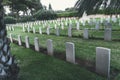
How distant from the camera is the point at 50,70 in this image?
6.04m

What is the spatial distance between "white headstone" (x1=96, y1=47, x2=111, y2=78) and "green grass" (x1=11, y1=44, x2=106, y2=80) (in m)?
0.21

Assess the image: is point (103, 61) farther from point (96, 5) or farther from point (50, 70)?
point (96, 5)

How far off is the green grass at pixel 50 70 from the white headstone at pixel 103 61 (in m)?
0.21

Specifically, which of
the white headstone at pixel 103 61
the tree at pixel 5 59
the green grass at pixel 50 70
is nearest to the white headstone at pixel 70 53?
the green grass at pixel 50 70

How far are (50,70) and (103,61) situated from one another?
1.60 m

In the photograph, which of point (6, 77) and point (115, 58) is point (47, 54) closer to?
point (115, 58)

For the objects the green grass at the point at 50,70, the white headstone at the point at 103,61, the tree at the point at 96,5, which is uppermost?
the tree at the point at 96,5

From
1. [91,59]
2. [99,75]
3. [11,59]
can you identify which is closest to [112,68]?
[99,75]

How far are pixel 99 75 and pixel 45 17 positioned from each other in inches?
1331

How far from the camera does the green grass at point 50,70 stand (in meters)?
5.37

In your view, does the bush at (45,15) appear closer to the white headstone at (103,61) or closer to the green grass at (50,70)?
the green grass at (50,70)

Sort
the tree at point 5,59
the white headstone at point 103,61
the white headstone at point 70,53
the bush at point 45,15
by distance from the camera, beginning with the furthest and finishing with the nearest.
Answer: the bush at point 45,15 < the white headstone at point 70,53 < the white headstone at point 103,61 < the tree at point 5,59

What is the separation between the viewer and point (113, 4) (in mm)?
6512

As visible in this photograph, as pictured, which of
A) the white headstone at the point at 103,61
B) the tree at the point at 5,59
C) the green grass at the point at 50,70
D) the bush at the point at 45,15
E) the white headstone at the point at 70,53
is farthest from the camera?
the bush at the point at 45,15
